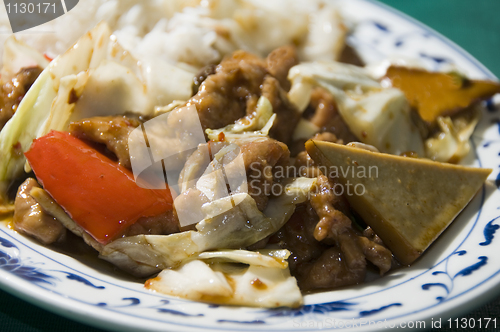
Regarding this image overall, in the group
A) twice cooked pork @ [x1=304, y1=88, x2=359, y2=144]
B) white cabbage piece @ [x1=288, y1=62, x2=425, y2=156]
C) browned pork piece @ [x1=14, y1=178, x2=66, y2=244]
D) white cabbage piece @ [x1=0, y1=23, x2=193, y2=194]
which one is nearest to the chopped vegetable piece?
white cabbage piece @ [x1=288, y1=62, x2=425, y2=156]

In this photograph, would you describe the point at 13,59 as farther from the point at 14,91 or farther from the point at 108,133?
the point at 108,133

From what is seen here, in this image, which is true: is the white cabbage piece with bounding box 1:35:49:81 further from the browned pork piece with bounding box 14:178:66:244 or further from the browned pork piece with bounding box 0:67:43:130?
the browned pork piece with bounding box 14:178:66:244

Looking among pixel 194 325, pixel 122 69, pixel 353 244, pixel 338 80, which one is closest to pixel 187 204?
pixel 194 325

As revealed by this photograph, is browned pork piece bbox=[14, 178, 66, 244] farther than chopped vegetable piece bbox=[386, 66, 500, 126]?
No

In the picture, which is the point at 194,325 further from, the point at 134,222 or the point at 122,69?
the point at 122,69

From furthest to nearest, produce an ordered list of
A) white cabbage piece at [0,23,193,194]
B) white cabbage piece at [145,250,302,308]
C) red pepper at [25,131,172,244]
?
white cabbage piece at [0,23,193,194], red pepper at [25,131,172,244], white cabbage piece at [145,250,302,308]

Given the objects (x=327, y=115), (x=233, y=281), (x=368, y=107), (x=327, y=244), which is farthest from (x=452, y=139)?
(x=233, y=281)
